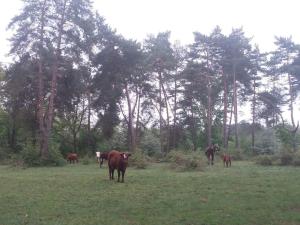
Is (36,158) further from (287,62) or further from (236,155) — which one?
(287,62)

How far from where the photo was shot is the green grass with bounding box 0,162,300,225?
10242mm

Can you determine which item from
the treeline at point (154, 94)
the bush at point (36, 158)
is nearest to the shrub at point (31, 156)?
the bush at point (36, 158)

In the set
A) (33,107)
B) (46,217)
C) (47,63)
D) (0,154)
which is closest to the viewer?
(46,217)

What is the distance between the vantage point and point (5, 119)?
53.1 meters

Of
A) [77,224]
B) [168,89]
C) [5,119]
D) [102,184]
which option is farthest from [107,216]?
[5,119]

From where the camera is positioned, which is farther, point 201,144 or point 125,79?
point 201,144

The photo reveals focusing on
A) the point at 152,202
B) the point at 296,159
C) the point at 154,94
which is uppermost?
the point at 154,94

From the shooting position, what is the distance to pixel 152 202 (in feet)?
41.1

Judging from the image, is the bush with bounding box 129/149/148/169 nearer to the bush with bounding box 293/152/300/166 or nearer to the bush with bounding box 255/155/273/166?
the bush with bounding box 255/155/273/166

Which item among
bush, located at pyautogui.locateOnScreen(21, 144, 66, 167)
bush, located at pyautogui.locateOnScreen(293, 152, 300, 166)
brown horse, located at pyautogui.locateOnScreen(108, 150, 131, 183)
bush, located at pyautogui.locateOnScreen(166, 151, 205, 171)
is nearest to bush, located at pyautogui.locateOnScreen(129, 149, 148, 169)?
bush, located at pyautogui.locateOnScreen(166, 151, 205, 171)

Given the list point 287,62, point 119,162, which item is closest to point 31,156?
Answer: point 119,162

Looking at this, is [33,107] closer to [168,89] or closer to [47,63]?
[47,63]

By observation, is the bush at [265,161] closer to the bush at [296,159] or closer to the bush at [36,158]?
the bush at [296,159]

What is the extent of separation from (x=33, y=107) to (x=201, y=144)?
23.0m
